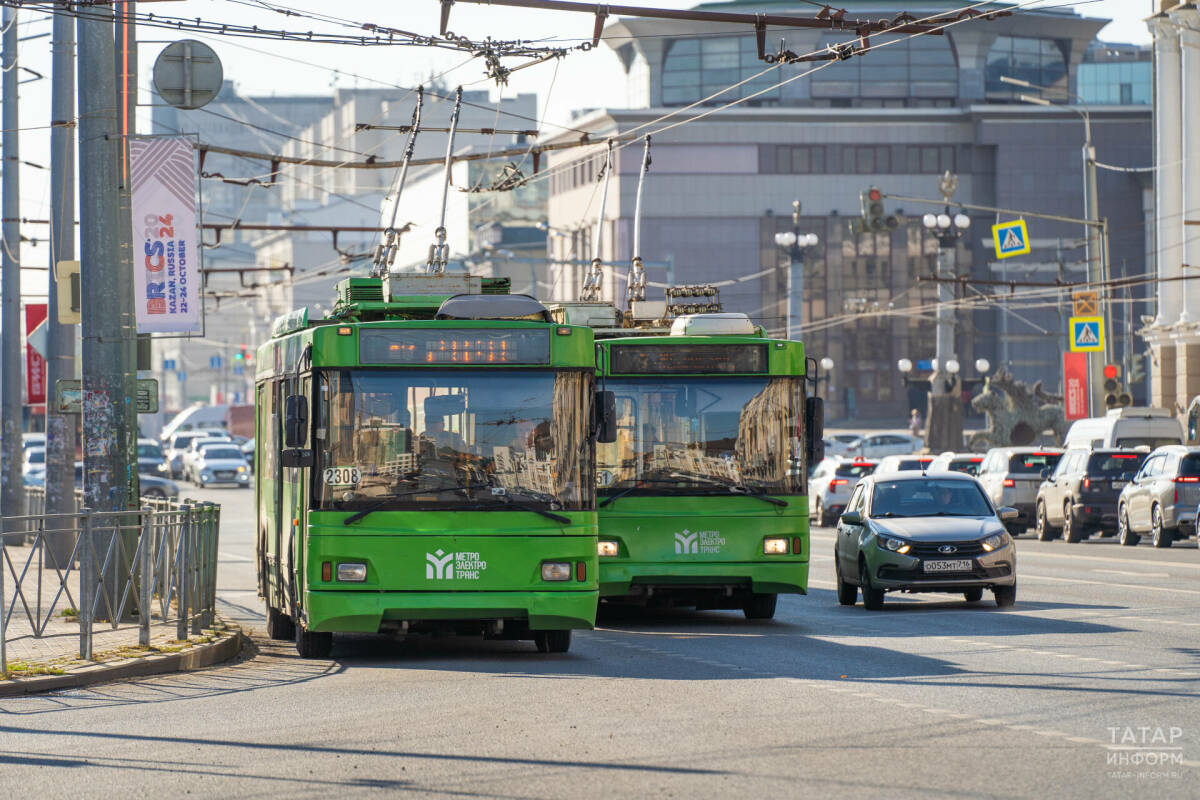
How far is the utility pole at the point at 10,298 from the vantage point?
31.6 meters

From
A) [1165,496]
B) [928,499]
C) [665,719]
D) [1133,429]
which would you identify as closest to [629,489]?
[928,499]

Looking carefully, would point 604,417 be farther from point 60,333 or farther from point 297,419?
point 60,333

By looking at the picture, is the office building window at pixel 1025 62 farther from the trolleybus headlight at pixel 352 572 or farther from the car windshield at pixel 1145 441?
the trolleybus headlight at pixel 352 572

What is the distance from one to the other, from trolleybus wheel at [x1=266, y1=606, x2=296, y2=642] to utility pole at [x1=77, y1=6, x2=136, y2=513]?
165 cm

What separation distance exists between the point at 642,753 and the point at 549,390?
543cm

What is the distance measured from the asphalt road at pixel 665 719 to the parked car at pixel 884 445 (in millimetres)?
59492

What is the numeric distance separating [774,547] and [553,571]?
419cm

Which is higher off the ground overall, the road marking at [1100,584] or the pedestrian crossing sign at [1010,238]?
the pedestrian crossing sign at [1010,238]

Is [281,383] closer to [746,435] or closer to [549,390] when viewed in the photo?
[549,390]

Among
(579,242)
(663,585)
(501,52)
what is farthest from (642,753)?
(579,242)

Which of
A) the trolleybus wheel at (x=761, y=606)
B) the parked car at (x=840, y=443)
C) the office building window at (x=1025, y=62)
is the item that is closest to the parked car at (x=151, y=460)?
the parked car at (x=840, y=443)

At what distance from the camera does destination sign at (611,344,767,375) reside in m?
18.8

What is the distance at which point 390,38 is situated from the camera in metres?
20.0

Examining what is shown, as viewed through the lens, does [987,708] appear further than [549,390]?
No
